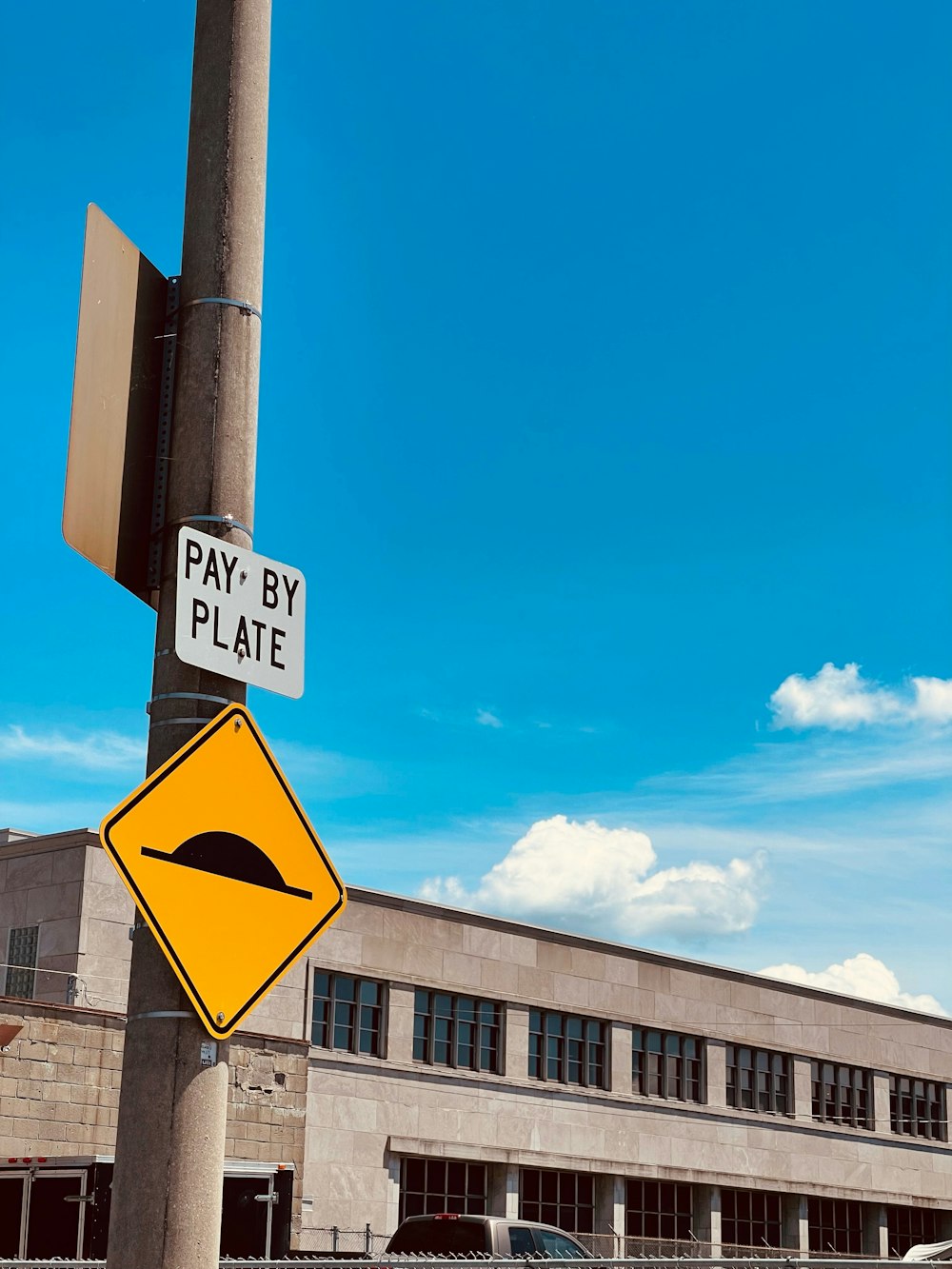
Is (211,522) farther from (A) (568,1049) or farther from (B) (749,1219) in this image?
(B) (749,1219)

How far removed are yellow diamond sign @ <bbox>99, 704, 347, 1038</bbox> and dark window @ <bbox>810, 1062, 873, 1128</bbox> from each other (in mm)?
56363

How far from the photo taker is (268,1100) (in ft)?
110

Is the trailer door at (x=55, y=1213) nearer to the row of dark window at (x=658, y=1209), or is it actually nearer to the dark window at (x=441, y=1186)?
the row of dark window at (x=658, y=1209)

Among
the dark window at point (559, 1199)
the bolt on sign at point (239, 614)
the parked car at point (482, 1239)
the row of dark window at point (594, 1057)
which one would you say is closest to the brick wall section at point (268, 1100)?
the row of dark window at point (594, 1057)

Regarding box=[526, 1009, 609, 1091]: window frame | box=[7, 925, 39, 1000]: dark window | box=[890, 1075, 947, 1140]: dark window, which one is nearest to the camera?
box=[7, 925, 39, 1000]: dark window

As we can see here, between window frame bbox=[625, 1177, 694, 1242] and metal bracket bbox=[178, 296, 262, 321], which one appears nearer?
metal bracket bbox=[178, 296, 262, 321]

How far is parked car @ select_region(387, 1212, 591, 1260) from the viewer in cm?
1861

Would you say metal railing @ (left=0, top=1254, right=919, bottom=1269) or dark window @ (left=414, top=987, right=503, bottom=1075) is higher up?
dark window @ (left=414, top=987, right=503, bottom=1075)

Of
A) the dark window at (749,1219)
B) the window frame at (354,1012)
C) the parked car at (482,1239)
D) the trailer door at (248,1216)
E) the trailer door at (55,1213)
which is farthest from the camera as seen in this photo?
the dark window at (749,1219)

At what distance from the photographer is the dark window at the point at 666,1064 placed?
5144cm

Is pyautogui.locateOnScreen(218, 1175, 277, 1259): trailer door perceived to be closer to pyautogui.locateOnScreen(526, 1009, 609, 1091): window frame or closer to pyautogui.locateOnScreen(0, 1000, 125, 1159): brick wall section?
pyautogui.locateOnScreen(0, 1000, 125, 1159): brick wall section

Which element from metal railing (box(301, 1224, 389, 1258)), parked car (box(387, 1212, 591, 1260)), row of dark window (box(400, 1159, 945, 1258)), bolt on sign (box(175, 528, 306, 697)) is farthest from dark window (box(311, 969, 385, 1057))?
bolt on sign (box(175, 528, 306, 697))

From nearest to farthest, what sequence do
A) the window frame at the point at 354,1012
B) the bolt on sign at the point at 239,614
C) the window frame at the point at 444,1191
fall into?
the bolt on sign at the point at 239,614 < the window frame at the point at 354,1012 < the window frame at the point at 444,1191

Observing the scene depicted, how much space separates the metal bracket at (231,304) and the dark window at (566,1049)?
4461 centimetres
